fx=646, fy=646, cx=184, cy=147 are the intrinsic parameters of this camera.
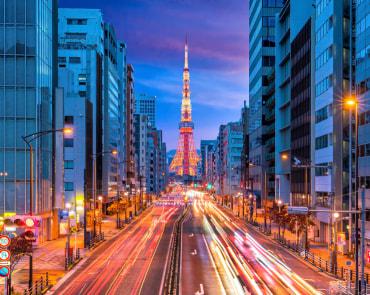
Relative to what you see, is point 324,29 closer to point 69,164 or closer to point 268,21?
point 69,164

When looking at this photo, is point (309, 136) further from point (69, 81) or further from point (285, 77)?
point (69, 81)

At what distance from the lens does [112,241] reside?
240 ft

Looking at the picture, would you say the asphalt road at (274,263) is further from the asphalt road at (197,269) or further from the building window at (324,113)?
the building window at (324,113)

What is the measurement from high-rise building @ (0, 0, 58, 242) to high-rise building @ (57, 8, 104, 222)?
1096 centimetres

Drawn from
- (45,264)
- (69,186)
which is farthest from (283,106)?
(45,264)

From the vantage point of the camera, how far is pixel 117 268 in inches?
1955

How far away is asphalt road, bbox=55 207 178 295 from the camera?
1578 inches

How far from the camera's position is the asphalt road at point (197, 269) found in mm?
39781

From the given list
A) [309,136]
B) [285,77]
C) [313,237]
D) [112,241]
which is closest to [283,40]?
[285,77]

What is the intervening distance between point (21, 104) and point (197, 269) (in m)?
28.7

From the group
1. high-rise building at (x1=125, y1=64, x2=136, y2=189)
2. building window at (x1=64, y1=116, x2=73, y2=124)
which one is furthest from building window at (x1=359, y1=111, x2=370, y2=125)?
high-rise building at (x1=125, y1=64, x2=136, y2=189)

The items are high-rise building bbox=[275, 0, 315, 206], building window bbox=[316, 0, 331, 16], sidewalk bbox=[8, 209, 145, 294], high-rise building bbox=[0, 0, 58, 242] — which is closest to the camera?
sidewalk bbox=[8, 209, 145, 294]

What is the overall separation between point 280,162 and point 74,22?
50139 mm

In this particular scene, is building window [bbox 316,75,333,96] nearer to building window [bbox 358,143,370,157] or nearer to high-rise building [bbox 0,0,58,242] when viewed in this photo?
building window [bbox 358,143,370,157]
